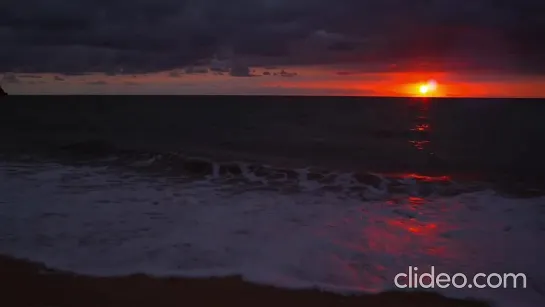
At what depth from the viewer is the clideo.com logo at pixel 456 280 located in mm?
6453

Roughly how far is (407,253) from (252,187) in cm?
630

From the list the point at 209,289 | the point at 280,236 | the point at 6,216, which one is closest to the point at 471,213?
the point at 280,236

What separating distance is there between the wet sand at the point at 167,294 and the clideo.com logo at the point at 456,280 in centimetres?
31

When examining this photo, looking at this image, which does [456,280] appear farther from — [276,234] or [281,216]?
[281,216]

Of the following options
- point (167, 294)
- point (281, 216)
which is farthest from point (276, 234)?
point (167, 294)

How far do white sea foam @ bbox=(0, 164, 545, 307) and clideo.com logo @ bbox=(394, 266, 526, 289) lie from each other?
145 millimetres

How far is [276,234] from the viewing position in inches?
341

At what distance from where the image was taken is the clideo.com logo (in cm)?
645

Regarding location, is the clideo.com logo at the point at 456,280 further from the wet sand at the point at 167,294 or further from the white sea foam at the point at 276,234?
the wet sand at the point at 167,294

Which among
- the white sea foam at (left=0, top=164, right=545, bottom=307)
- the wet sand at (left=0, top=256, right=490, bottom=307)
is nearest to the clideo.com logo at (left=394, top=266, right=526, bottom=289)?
the white sea foam at (left=0, top=164, right=545, bottom=307)

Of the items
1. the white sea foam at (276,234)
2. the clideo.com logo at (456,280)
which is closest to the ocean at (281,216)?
the white sea foam at (276,234)

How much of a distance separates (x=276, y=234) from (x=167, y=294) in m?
2.79

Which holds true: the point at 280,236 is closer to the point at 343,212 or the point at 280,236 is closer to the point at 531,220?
the point at 343,212

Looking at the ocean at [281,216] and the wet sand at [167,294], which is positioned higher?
the ocean at [281,216]
